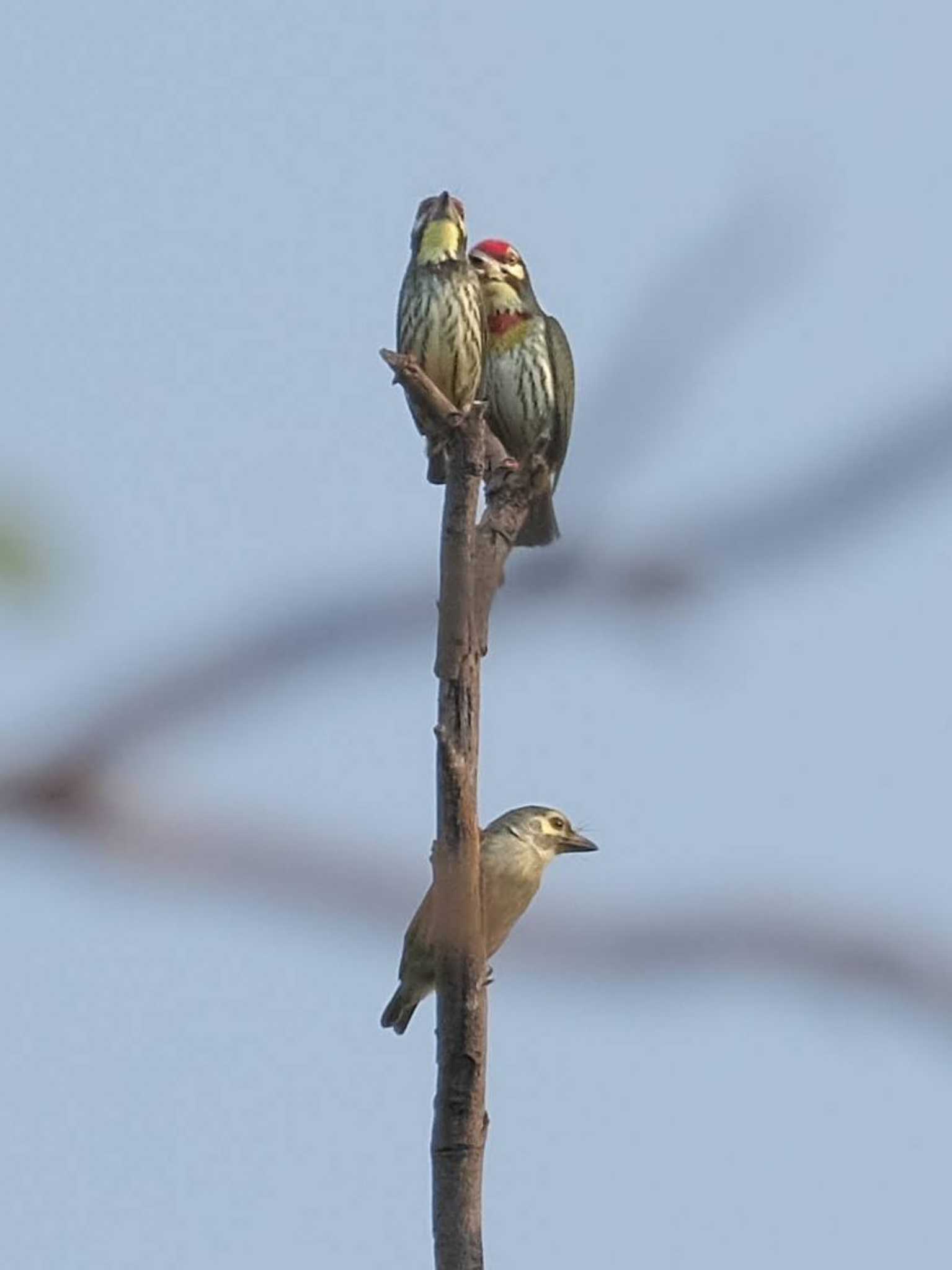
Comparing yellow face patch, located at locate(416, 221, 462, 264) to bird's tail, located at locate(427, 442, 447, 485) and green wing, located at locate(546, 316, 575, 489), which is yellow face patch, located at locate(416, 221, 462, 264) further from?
bird's tail, located at locate(427, 442, 447, 485)

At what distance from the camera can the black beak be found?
8.02m

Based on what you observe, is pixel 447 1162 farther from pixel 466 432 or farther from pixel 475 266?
pixel 475 266

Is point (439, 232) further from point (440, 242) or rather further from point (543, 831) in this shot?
point (543, 831)

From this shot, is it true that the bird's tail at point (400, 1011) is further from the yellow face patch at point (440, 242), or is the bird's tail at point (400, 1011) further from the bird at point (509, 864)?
the yellow face patch at point (440, 242)

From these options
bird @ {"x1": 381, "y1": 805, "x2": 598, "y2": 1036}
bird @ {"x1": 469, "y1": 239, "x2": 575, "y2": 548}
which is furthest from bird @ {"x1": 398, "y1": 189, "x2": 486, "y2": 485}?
bird @ {"x1": 381, "y1": 805, "x2": 598, "y2": 1036}

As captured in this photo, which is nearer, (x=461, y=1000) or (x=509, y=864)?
(x=461, y=1000)

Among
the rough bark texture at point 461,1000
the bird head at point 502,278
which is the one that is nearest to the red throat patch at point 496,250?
the bird head at point 502,278

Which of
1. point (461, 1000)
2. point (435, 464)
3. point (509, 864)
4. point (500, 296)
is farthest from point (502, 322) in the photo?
point (461, 1000)

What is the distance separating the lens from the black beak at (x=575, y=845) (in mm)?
8016

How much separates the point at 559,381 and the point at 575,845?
176cm

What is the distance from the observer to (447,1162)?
496cm

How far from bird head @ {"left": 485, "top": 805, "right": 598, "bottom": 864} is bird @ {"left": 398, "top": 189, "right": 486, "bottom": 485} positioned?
1390mm

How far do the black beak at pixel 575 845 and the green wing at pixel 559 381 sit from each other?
1336 millimetres

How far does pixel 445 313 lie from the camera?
7.99m
